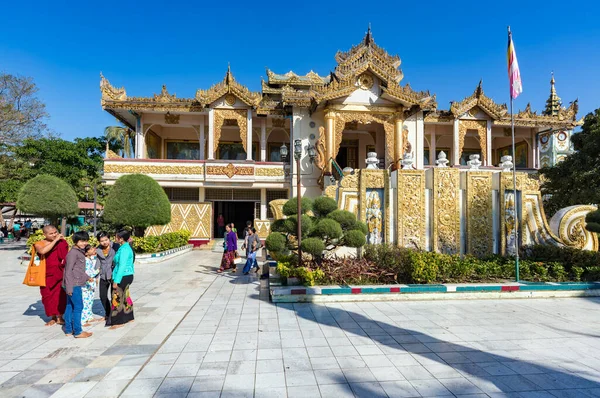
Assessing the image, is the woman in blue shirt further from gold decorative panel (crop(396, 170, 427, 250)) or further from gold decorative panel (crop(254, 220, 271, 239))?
gold decorative panel (crop(254, 220, 271, 239))

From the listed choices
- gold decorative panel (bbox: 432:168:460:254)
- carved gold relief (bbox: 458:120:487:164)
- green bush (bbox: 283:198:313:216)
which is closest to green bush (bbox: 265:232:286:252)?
green bush (bbox: 283:198:313:216)

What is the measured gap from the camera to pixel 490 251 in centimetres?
854

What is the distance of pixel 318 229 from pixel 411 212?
3065 millimetres

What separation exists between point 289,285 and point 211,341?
248 cm

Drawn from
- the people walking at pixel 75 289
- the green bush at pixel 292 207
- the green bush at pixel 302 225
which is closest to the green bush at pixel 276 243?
the green bush at pixel 302 225

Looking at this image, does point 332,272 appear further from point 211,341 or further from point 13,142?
point 13,142

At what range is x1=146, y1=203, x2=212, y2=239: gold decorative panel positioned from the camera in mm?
16656

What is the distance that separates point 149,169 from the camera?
53.2ft

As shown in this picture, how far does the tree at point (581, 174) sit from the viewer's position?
39.8ft

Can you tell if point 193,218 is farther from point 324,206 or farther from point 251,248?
point 324,206

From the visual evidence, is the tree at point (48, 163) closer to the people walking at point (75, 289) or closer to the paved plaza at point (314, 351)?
the paved plaza at point (314, 351)

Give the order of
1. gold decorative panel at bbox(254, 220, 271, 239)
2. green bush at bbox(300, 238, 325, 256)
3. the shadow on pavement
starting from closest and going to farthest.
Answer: the shadow on pavement < green bush at bbox(300, 238, 325, 256) < gold decorative panel at bbox(254, 220, 271, 239)

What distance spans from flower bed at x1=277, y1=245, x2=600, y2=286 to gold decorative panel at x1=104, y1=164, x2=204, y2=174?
10700 mm

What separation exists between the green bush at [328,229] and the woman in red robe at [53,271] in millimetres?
4294
